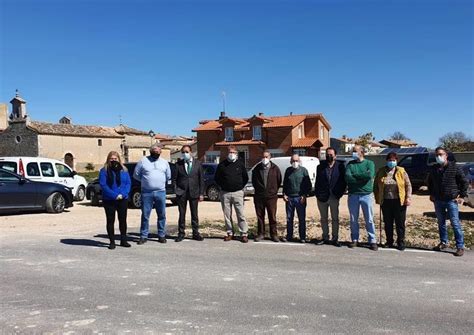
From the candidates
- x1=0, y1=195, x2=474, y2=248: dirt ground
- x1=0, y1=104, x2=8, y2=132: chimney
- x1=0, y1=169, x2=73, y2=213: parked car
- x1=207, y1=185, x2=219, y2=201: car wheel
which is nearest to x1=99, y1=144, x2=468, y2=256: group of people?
x1=0, y1=195, x2=474, y2=248: dirt ground

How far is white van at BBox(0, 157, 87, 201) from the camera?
1583 cm

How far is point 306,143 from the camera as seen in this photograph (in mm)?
47688

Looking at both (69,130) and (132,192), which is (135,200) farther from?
(69,130)

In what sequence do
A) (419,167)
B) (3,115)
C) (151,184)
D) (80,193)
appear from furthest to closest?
(3,115)
(419,167)
(80,193)
(151,184)

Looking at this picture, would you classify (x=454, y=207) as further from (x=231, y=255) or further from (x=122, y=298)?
(x=122, y=298)

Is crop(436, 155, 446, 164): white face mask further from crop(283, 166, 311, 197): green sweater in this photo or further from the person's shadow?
the person's shadow

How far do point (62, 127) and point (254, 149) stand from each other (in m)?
25.8

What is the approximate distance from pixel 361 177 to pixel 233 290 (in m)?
3.57

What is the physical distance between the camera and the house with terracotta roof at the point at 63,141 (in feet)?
179

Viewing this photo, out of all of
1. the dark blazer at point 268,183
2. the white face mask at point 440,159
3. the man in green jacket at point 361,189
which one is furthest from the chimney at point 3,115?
the white face mask at point 440,159

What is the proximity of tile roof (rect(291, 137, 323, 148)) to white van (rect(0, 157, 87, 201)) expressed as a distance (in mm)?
30751

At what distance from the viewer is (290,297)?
523 centimetres

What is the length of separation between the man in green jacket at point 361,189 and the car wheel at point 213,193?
37.9ft

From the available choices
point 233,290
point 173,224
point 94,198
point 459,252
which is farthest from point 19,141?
point 459,252
